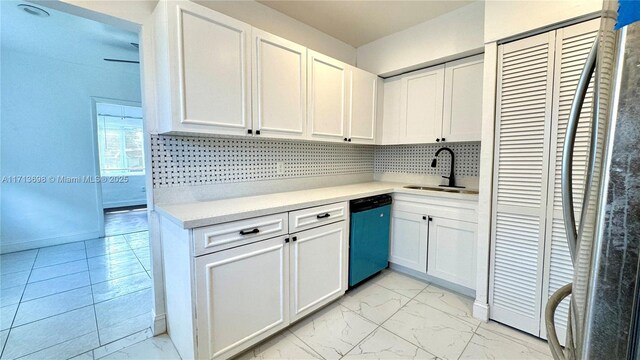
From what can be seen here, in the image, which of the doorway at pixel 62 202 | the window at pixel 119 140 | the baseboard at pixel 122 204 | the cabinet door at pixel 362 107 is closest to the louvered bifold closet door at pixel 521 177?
the cabinet door at pixel 362 107

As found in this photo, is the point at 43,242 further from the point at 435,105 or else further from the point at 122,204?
the point at 435,105

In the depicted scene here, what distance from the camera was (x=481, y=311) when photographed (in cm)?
198

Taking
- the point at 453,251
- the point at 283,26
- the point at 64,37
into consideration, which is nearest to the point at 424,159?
the point at 453,251

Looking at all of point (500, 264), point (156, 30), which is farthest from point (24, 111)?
point (500, 264)

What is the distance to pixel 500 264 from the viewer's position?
1.90m

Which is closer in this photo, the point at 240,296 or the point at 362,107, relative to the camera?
the point at 240,296

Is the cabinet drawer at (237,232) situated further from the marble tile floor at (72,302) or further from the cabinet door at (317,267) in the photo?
the marble tile floor at (72,302)

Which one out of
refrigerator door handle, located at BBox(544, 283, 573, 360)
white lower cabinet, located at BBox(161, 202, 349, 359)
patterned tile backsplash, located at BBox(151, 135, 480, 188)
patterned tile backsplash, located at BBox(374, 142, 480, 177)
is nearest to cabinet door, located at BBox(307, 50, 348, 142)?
patterned tile backsplash, located at BBox(151, 135, 480, 188)

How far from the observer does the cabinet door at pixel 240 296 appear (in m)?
1.41

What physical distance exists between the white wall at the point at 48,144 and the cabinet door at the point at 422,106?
13.4 feet

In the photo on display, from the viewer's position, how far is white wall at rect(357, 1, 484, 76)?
2.25m

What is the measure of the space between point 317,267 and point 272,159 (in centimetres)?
102

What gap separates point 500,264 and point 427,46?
200cm

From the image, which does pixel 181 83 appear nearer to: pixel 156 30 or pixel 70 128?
pixel 156 30
